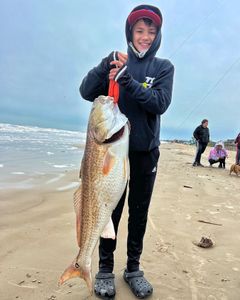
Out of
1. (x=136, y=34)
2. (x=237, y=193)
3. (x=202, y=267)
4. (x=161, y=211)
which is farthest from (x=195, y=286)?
(x=237, y=193)

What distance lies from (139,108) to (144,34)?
2.29ft

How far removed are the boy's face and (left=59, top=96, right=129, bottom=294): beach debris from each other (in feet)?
3.00

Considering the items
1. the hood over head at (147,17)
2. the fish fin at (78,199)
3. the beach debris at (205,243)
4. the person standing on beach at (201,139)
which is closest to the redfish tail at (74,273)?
the fish fin at (78,199)

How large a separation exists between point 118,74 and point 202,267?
2485 mm

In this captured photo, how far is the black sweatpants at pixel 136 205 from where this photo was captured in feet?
11.4

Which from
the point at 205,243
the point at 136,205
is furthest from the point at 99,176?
the point at 205,243

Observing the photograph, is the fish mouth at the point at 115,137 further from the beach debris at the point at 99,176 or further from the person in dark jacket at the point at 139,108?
the person in dark jacket at the point at 139,108

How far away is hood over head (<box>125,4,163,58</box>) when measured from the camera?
3318mm

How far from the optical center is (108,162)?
2.74 metres

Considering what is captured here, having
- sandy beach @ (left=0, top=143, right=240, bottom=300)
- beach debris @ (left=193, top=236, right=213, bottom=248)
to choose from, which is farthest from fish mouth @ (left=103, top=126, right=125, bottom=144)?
beach debris @ (left=193, top=236, right=213, bottom=248)

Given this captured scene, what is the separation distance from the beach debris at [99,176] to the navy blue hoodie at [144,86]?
0.48m

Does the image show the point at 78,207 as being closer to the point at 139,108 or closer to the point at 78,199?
the point at 78,199

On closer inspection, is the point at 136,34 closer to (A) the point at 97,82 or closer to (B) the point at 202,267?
(A) the point at 97,82

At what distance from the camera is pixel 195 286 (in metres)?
3.68
